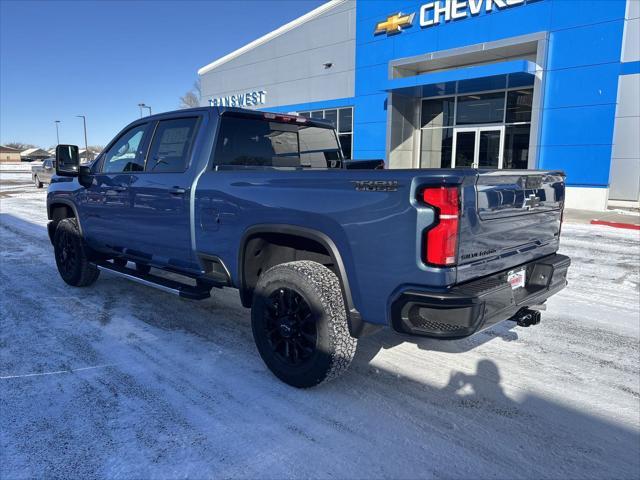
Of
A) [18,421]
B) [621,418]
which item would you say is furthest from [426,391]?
[18,421]

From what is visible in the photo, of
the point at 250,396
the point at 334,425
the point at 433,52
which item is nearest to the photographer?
the point at 334,425

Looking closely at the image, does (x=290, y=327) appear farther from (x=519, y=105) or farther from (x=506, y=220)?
(x=519, y=105)

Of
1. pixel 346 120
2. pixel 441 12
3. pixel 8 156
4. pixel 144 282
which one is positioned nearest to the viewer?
pixel 144 282

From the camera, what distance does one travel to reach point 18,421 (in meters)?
2.85

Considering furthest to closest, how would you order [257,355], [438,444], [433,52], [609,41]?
[433,52] < [609,41] < [257,355] < [438,444]

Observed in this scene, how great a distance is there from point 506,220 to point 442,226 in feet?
2.20

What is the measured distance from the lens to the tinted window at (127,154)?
15.4 feet

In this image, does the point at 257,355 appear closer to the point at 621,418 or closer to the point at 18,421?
the point at 18,421

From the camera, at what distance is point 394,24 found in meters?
17.5

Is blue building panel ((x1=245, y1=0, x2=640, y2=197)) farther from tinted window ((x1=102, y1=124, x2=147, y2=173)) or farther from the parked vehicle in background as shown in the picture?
the parked vehicle in background

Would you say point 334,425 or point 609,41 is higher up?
point 609,41

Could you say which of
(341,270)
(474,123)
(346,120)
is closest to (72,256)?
(341,270)

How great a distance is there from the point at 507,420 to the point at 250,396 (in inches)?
64.8

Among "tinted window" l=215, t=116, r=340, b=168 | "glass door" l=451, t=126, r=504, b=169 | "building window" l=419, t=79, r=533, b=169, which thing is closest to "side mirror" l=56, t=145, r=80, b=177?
"tinted window" l=215, t=116, r=340, b=168
